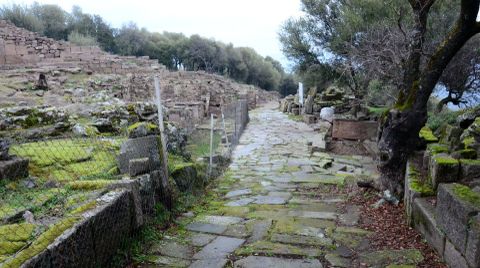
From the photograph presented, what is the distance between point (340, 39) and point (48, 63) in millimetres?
19999

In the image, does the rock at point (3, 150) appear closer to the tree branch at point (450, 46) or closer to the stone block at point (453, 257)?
the stone block at point (453, 257)

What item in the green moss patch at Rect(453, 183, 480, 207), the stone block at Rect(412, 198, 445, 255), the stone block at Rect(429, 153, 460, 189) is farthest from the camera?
the stone block at Rect(429, 153, 460, 189)

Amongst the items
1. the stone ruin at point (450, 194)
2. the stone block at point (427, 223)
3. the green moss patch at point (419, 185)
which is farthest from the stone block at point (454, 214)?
the green moss patch at point (419, 185)

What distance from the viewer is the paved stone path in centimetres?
377

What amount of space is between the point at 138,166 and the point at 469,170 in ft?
12.6

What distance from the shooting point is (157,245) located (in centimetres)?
416

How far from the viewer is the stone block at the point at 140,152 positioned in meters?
5.03

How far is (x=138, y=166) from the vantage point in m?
4.63

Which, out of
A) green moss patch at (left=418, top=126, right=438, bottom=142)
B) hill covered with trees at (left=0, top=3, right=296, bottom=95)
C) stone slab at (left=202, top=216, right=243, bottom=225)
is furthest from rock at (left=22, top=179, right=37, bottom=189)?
hill covered with trees at (left=0, top=3, right=296, bottom=95)

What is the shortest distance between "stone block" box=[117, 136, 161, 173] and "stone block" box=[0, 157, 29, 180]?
1169mm

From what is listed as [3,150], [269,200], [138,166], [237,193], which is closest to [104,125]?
[3,150]

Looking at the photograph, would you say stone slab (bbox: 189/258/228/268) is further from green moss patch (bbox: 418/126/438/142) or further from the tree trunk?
green moss patch (bbox: 418/126/438/142)

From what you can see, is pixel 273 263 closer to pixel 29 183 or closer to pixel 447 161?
pixel 447 161

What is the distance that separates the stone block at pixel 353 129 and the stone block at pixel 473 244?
813 cm
